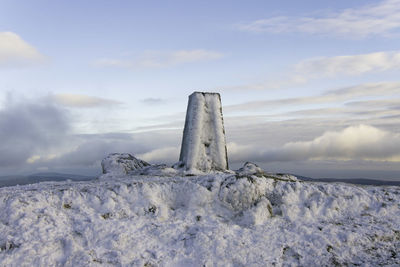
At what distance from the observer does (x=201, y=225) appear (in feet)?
28.9

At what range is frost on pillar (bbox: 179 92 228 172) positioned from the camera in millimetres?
14914

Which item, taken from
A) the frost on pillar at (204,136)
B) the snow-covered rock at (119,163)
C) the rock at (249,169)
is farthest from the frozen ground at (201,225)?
the snow-covered rock at (119,163)

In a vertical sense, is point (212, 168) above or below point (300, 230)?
above

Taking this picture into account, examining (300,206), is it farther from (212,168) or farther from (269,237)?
(212,168)

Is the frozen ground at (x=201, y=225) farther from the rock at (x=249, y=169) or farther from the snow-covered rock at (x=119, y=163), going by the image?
the snow-covered rock at (x=119, y=163)

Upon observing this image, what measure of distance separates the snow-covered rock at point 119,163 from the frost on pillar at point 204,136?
2.13 meters

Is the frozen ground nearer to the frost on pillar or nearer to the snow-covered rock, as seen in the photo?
the frost on pillar

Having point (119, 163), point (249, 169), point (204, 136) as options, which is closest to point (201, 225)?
point (249, 169)

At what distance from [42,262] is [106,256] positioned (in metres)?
1.24

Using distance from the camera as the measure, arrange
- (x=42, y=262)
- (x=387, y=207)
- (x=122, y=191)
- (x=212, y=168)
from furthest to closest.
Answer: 1. (x=212, y=168)
2. (x=387, y=207)
3. (x=122, y=191)
4. (x=42, y=262)

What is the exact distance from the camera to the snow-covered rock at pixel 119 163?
15.4m

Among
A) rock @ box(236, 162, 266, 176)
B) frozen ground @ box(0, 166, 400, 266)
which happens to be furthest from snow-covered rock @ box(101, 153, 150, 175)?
frozen ground @ box(0, 166, 400, 266)

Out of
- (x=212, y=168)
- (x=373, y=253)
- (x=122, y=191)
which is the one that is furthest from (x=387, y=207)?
(x=122, y=191)

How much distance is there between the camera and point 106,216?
8.94 m
